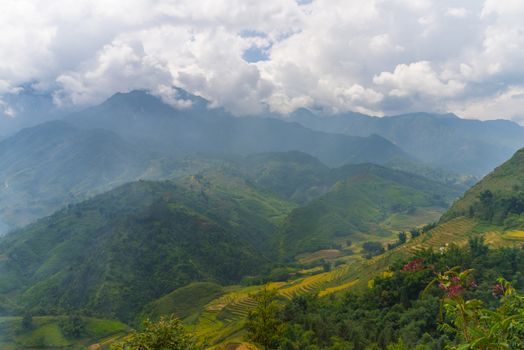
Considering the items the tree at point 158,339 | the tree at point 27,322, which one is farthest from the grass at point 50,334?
the tree at point 158,339

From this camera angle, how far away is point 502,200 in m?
95.2

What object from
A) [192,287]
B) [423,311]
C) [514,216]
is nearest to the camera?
[423,311]

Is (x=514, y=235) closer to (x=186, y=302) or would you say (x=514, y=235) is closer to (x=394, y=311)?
(x=394, y=311)

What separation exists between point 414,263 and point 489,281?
5482cm

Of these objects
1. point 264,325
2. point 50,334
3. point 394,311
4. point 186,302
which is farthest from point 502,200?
point 50,334

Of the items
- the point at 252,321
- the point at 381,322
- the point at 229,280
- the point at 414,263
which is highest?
the point at 414,263

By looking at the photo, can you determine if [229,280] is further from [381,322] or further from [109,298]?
[381,322]

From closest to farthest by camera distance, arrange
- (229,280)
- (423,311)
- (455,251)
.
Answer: (423,311) → (455,251) → (229,280)

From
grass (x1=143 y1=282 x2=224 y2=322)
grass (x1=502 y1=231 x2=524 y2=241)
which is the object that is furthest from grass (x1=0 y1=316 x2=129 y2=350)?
grass (x1=502 y1=231 x2=524 y2=241)

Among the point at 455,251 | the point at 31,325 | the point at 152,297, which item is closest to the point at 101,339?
the point at 31,325

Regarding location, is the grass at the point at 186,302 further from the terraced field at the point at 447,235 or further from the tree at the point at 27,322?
the terraced field at the point at 447,235

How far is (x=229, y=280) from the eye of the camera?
18438cm

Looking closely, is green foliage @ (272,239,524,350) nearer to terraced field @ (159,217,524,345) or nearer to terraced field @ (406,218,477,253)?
terraced field @ (159,217,524,345)

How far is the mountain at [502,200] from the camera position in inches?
3604
